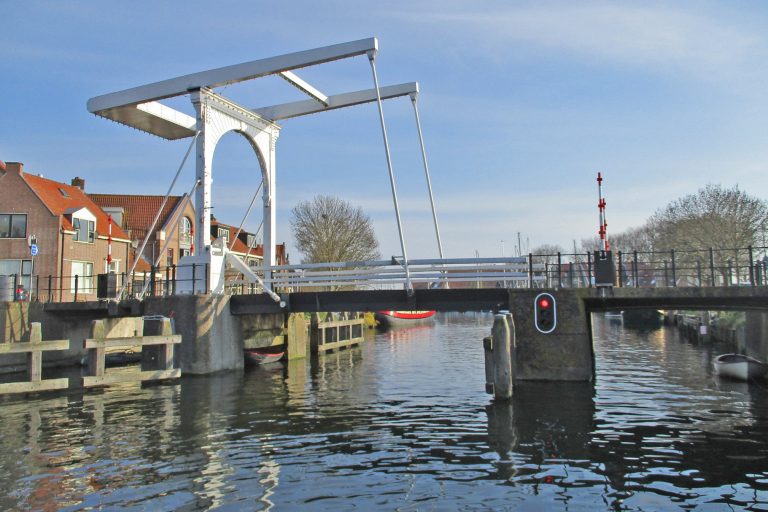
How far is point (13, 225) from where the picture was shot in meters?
30.1

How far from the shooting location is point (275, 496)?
6.89 metres

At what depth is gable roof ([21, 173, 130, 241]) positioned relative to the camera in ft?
102

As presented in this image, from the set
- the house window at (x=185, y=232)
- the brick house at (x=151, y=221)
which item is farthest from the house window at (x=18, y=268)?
the house window at (x=185, y=232)

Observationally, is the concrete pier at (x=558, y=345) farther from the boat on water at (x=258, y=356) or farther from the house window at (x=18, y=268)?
the house window at (x=18, y=268)

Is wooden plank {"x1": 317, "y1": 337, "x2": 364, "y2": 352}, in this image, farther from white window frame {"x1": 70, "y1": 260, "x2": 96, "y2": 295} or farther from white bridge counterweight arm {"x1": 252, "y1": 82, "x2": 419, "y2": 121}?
white window frame {"x1": 70, "y1": 260, "x2": 96, "y2": 295}

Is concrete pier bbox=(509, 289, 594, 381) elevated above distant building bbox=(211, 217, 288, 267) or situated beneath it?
situated beneath

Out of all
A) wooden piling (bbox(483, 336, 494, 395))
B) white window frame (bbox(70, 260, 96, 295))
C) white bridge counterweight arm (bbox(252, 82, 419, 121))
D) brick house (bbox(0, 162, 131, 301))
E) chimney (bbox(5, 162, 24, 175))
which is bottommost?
wooden piling (bbox(483, 336, 494, 395))

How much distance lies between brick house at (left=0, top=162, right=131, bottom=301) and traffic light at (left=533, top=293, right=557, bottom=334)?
71.2 feet

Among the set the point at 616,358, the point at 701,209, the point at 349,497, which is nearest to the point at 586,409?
the point at 349,497

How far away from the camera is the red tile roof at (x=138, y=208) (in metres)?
41.1

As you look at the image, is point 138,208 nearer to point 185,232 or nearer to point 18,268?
point 185,232

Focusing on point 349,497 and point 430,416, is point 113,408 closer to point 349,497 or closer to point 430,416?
point 430,416

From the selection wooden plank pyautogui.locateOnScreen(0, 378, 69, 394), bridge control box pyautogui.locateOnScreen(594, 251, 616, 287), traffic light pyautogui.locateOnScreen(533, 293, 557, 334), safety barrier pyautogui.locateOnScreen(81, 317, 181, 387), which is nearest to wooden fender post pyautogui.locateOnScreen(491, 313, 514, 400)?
traffic light pyautogui.locateOnScreen(533, 293, 557, 334)

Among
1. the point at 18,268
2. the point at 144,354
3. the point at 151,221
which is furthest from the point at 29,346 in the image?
the point at 151,221
